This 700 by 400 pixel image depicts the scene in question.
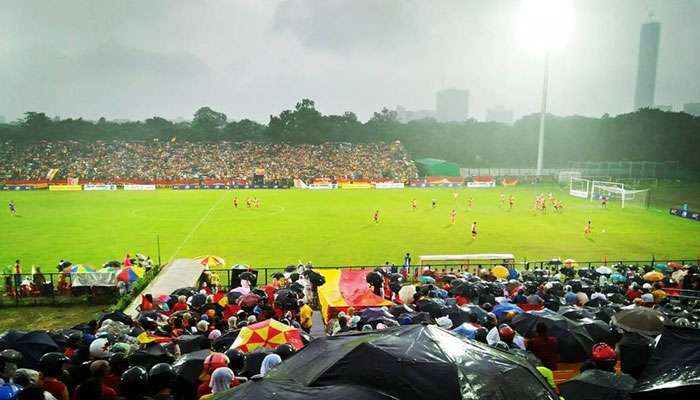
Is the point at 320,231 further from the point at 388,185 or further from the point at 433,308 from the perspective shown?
the point at 388,185

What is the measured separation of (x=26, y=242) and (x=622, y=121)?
105 metres

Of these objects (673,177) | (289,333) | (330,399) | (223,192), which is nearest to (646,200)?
(673,177)

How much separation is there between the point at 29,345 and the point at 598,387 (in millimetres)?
9492

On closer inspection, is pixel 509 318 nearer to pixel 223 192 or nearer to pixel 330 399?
pixel 330 399

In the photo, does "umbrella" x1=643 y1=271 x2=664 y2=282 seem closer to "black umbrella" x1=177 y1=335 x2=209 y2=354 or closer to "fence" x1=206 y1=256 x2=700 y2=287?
"fence" x1=206 y1=256 x2=700 y2=287

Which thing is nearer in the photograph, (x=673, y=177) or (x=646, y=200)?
(x=646, y=200)

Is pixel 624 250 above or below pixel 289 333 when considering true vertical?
below

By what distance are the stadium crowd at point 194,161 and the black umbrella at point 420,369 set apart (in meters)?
74.7

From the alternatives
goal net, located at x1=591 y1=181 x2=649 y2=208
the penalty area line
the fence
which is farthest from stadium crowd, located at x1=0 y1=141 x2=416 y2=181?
the fence

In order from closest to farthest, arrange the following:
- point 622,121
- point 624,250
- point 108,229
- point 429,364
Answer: point 429,364
point 624,250
point 108,229
point 622,121

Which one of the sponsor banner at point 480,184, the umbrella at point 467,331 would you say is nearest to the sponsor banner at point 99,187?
the sponsor banner at point 480,184

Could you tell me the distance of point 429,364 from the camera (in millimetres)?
4707

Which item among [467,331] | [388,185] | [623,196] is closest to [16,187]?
[388,185]

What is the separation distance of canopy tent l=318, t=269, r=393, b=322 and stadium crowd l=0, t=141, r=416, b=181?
207ft
